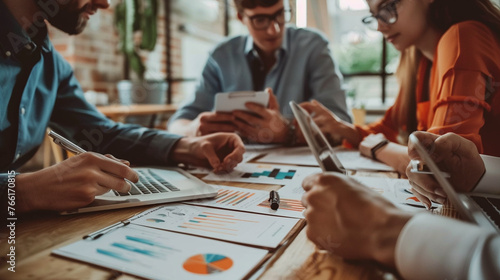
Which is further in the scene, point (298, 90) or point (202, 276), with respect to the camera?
point (298, 90)

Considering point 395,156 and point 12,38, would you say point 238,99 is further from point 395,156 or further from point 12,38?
point 12,38

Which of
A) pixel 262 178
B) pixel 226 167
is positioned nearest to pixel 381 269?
pixel 262 178

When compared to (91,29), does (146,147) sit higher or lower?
lower

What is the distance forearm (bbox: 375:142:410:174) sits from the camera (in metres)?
1.02

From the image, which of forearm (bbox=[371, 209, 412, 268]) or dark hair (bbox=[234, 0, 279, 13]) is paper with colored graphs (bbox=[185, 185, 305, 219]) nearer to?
forearm (bbox=[371, 209, 412, 268])

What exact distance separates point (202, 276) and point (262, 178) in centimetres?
55

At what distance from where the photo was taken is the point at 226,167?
102 cm

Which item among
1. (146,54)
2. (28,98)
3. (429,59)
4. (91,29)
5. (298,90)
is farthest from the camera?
(146,54)

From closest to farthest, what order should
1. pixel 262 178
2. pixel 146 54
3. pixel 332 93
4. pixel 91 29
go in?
pixel 262 178
pixel 332 93
pixel 91 29
pixel 146 54

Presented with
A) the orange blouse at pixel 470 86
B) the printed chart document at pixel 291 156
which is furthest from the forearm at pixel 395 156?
the printed chart document at pixel 291 156

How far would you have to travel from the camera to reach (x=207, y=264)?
44cm

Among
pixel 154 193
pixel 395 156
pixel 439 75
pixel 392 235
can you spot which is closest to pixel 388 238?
pixel 392 235

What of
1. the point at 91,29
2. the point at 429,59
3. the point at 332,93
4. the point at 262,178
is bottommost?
the point at 262,178

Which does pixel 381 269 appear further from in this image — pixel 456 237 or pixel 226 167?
pixel 226 167
